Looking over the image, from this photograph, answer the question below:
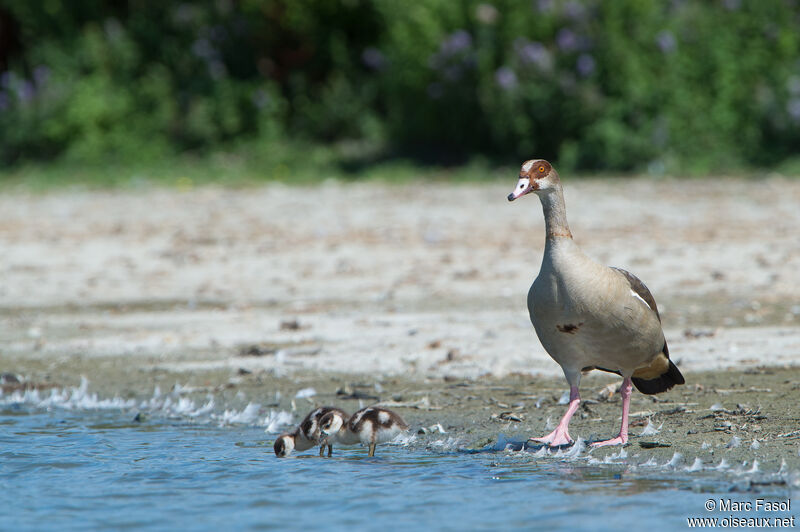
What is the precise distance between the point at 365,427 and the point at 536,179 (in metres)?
1.70

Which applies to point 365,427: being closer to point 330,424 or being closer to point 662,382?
point 330,424

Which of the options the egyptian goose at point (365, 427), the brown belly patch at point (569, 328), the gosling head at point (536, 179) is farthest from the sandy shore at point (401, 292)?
the gosling head at point (536, 179)

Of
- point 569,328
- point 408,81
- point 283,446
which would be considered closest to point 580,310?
point 569,328

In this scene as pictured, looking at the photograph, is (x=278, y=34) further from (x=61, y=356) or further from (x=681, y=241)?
(x=61, y=356)

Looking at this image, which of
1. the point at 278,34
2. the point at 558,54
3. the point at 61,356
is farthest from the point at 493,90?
the point at 61,356

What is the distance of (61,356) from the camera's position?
940 cm

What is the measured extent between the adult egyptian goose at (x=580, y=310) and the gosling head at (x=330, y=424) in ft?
4.02

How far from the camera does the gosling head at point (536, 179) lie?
6.19 metres

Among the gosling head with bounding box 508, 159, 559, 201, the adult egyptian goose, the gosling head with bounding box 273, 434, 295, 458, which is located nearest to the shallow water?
the gosling head with bounding box 273, 434, 295, 458

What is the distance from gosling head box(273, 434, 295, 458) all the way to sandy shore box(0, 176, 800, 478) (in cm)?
97

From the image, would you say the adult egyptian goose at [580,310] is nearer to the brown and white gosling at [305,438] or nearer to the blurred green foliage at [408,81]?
the brown and white gosling at [305,438]

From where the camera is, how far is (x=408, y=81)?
1966 centimetres

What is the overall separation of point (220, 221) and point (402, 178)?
409 centimetres

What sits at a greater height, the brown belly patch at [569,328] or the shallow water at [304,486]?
the brown belly patch at [569,328]
